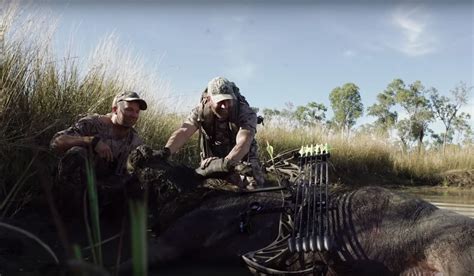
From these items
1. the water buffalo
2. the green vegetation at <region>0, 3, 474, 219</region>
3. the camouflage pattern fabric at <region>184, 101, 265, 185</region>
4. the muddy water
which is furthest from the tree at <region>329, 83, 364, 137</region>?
the water buffalo

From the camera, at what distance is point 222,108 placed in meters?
5.27

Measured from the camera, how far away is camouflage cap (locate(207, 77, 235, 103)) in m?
5.13

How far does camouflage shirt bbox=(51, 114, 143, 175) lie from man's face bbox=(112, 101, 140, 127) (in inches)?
6.1

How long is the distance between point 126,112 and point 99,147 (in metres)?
0.55

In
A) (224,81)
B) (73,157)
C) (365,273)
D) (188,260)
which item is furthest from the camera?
(224,81)

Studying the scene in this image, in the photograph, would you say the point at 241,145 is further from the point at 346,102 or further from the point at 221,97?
the point at 346,102

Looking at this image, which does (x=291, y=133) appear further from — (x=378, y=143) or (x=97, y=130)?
(x=97, y=130)

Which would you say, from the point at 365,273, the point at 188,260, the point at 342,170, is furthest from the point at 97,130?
the point at 342,170

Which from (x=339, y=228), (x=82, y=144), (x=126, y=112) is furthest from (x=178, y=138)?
(x=339, y=228)

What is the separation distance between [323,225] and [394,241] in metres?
0.39

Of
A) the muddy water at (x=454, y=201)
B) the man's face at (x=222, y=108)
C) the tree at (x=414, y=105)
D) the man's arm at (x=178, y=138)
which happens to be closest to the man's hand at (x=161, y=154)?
the man's arm at (x=178, y=138)

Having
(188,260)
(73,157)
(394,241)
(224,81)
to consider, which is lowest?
(188,260)

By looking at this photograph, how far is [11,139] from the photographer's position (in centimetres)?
445

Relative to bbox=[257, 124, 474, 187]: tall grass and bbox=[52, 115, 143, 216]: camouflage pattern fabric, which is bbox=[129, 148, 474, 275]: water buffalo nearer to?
bbox=[52, 115, 143, 216]: camouflage pattern fabric
